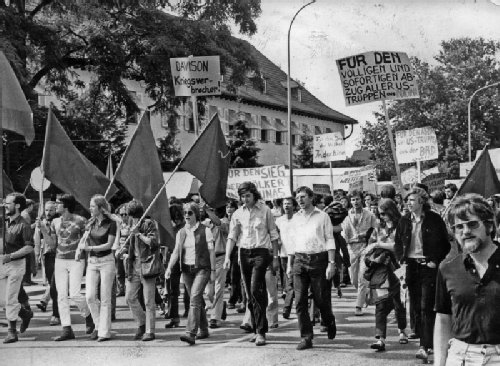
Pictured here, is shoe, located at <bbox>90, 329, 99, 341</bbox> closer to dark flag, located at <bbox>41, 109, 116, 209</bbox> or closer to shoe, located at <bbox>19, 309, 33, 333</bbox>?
shoe, located at <bbox>19, 309, 33, 333</bbox>

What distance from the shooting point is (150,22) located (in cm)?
2716

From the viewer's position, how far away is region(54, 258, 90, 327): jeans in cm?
1053

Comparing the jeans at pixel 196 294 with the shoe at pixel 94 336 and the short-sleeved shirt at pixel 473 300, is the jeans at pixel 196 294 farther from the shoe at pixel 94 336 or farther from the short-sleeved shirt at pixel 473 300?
the short-sleeved shirt at pixel 473 300

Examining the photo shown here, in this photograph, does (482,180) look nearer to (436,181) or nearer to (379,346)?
(379,346)

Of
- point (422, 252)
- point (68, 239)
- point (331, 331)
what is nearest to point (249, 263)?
point (331, 331)

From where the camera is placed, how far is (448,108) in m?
63.2

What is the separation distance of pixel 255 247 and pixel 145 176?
1944mm

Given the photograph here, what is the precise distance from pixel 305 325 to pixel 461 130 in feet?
181

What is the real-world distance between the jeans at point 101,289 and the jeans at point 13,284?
0.86 meters

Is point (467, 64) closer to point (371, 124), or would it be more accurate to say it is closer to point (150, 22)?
point (371, 124)

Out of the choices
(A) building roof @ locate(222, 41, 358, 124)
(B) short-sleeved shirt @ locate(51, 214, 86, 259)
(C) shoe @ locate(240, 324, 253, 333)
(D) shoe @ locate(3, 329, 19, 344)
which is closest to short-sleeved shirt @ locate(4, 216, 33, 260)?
(B) short-sleeved shirt @ locate(51, 214, 86, 259)

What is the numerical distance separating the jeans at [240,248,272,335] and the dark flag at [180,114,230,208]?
1375mm

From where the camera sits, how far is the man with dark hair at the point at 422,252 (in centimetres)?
855

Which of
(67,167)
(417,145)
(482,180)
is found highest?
(417,145)
